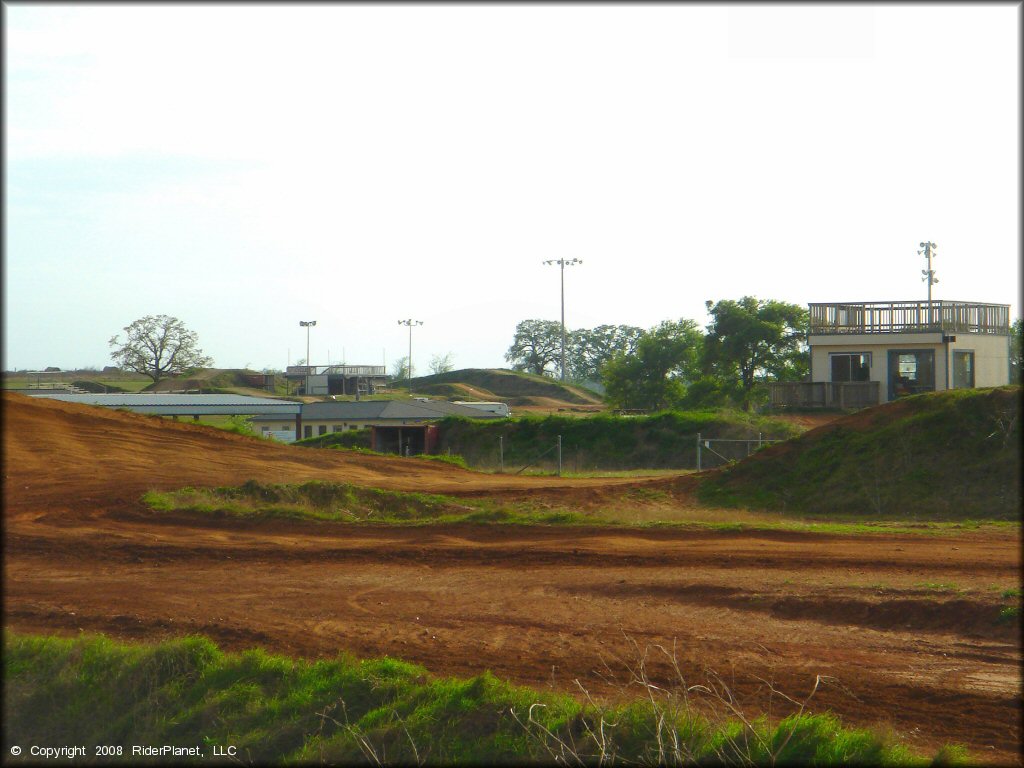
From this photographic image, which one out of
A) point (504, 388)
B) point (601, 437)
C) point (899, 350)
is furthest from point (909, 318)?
point (504, 388)

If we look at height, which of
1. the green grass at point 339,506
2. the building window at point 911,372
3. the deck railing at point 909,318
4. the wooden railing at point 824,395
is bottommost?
the green grass at point 339,506

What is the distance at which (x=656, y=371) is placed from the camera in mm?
63906

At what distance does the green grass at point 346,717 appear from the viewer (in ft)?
23.7

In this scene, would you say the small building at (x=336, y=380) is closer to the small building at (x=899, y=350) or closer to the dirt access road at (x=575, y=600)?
the small building at (x=899, y=350)

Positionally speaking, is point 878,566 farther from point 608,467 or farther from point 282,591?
point 608,467

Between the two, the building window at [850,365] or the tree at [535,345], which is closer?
the building window at [850,365]

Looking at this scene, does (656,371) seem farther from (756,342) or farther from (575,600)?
(575,600)

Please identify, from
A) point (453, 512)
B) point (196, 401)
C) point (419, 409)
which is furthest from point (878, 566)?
point (196, 401)

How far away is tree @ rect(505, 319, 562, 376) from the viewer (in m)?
133

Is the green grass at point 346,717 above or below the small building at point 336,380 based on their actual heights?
below

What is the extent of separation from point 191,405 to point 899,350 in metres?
36.5

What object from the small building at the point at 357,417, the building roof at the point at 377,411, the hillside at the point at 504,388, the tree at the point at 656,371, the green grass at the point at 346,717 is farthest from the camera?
the hillside at the point at 504,388

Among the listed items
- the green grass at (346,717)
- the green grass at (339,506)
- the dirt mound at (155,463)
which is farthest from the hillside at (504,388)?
the green grass at (346,717)

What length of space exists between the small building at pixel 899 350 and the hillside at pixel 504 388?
179 feet
